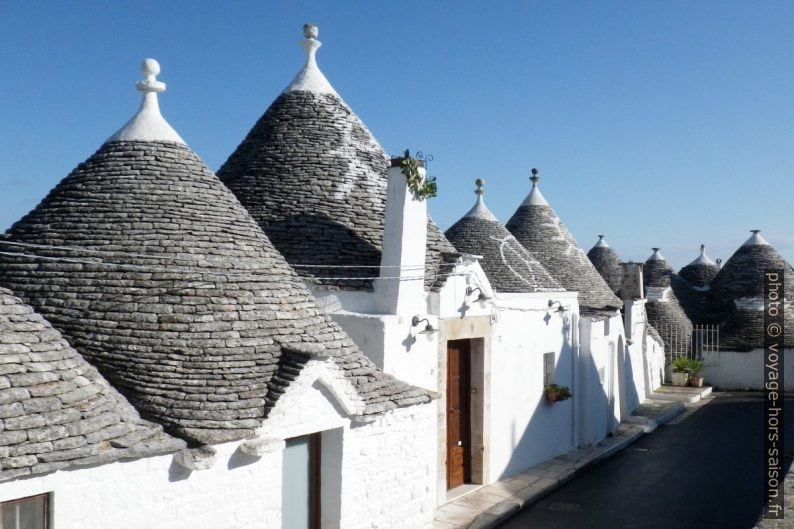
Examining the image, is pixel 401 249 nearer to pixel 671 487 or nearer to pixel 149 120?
pixel 149 120

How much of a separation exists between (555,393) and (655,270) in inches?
764

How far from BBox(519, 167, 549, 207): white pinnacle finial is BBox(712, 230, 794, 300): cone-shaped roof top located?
11.1 m

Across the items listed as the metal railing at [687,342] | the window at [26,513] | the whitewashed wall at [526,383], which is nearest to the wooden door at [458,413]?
the whitewashed wall at [526,383]

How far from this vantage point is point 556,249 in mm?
19422

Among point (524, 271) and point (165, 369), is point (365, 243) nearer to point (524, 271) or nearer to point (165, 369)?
point (165, 369)

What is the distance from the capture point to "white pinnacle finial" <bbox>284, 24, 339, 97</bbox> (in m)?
12.2

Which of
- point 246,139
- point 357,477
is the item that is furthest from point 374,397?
point 246,139

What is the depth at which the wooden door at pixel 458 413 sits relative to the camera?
11320 millimetres

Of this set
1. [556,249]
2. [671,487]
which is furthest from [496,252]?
[671,487]

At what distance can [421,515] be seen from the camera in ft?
29.4

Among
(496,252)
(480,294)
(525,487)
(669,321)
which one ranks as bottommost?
(525,487)

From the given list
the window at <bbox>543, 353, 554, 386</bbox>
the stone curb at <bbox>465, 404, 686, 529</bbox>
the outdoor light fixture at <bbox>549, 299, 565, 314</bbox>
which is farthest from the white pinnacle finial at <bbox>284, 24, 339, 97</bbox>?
the stone curb at <bbox>465, 404, 686, 529</bbox>

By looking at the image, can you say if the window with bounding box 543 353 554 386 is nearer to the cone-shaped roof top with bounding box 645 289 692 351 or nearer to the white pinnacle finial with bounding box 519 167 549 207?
the white pinnacle finial with bounding box 519 167 549 207

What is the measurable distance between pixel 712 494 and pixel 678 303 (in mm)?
17397
